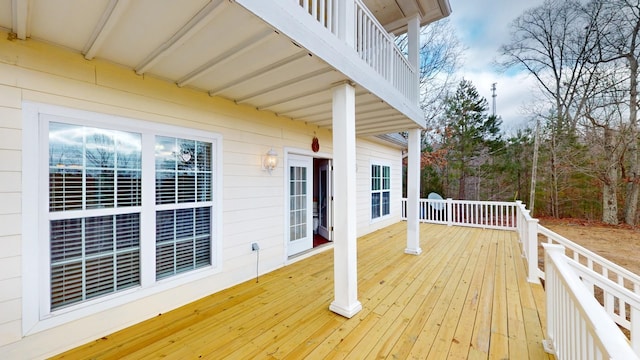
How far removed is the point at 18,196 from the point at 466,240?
7.47 metres

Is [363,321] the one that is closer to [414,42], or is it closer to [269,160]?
[269,160]

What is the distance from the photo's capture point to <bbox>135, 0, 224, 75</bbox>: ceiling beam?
153 centimetres

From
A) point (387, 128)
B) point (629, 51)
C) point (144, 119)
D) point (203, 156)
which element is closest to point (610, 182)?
point (629, 51)

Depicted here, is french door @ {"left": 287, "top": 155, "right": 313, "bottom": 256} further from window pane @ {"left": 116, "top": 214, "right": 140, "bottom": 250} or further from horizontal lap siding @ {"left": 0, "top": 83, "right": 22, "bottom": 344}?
horizontal lap siding @ {"left": 0, "top": 83, "right": 22, "bottom": 344}

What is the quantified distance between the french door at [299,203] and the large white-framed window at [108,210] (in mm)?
1548

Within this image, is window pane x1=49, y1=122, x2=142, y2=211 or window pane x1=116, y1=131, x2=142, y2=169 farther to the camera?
window pane x1=116, y1=131, x2=142, y2=169

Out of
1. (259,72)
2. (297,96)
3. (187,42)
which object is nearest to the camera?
(187,42)

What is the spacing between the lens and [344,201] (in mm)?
2711

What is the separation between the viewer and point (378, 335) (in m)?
2.36

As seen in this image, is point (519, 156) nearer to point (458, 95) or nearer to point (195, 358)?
point (458, 95)

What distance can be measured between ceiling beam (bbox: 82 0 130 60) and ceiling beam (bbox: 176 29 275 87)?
27.3 inches

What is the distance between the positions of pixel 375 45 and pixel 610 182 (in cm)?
1174

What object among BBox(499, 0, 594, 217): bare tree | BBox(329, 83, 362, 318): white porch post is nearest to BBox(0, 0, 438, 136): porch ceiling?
BBox(329, 83, 362, 318): white porch post

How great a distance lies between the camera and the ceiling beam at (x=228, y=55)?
184 centimetres
